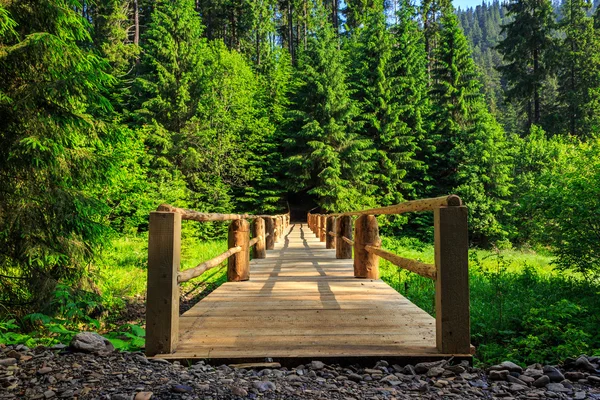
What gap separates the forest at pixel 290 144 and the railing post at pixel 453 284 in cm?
211

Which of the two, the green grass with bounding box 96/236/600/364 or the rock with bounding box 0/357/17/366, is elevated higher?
the rock with bounding box 0/357/17/366

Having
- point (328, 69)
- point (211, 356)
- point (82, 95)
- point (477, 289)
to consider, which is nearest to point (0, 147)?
point (82, 95)

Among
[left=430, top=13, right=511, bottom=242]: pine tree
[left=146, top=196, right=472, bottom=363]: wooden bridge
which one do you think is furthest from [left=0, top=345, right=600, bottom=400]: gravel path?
[left=430, top=13, right=511, bottom=242]: pine tree

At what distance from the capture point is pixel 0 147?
5.41m

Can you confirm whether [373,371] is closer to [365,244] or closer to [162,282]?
[162,282]

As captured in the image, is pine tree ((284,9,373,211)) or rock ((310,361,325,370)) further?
pine tree ((284,9,373,211))

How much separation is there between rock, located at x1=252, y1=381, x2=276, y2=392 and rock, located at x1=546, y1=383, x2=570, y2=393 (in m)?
1.51

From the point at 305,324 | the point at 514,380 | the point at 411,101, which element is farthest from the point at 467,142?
the point at 514,380

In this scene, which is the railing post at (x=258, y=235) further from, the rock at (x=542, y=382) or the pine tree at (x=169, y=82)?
the pine tree at (x=169, y=82)

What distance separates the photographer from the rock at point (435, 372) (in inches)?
92.2

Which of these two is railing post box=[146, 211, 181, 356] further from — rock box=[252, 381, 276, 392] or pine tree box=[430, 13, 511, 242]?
pine tree box=[430, 13, 511, 242]

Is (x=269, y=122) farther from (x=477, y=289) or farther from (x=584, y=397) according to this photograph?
(x=584, y=397)

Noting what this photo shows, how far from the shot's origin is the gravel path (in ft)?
6.71

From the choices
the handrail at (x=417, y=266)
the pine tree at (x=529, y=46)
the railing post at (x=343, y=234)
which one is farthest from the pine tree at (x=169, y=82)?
the pine tree at (x=529, y=46)
